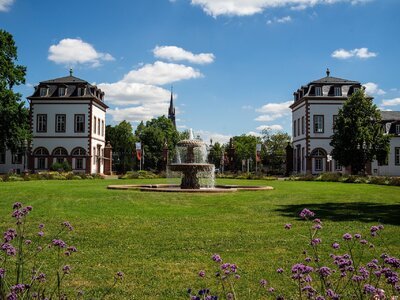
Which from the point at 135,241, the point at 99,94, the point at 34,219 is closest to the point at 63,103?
the point at 99,94

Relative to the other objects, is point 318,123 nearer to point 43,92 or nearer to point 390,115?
point 390,115

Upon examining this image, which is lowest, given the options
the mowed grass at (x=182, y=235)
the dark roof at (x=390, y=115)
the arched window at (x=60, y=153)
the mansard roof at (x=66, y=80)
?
the mowed grass at (x=182, y=235)

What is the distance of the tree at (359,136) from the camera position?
140 ft

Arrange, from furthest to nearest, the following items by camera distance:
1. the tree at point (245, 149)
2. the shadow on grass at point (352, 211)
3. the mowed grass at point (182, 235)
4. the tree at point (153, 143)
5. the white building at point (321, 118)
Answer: the tree at point (245, 149)
the tree at point (153, 143)
the white building at point (321, 118)
the shadow on grass at point (352, 211)
the mowed grass at point (182, 235)

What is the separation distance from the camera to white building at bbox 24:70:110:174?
5509 cm

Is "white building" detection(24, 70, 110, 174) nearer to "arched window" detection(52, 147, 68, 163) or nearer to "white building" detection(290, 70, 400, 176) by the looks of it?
"arched window" detection(52, 147, 68, 163)

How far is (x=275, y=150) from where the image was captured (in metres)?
83.7

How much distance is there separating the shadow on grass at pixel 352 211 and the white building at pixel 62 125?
4354 centimetres

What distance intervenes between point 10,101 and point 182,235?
119ft

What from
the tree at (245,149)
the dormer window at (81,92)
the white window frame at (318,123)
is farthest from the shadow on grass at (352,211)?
the tree at (245,149)

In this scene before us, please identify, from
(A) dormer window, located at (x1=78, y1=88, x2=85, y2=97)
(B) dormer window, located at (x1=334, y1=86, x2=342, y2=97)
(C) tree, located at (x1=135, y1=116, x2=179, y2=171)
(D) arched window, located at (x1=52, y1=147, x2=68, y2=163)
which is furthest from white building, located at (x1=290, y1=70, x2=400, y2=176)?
(D) arched window, located at (x1=52, y1=147, x2=68, y2=163)

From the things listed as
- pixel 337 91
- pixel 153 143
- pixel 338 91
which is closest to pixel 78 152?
pixel 153 143

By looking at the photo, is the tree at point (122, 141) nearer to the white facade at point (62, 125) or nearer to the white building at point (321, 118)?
the white facade at point (62, 125)

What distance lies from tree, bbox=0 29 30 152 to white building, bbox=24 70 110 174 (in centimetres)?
1270
